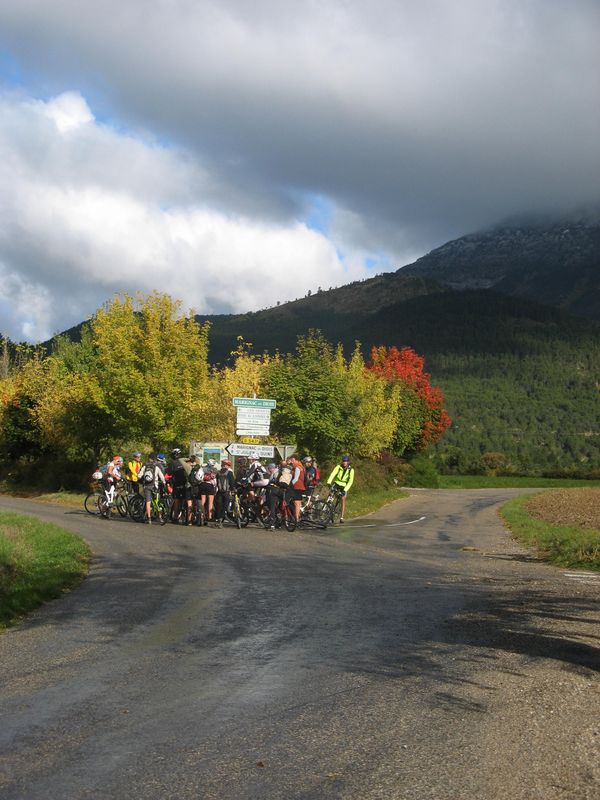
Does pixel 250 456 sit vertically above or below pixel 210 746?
above

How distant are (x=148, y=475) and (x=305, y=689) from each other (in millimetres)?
16866

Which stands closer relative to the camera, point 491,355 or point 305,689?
point 305,689

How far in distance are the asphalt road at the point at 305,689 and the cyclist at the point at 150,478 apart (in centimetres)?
997

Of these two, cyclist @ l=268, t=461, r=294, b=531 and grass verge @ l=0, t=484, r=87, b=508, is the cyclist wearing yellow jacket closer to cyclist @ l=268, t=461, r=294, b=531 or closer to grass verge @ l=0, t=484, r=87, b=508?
cyclist @ l=268, t=461, r=294, b=531

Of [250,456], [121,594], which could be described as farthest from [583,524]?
[121,594]

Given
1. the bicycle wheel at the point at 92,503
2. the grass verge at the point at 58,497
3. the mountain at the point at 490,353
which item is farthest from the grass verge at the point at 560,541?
the mountain at the point at 490,353

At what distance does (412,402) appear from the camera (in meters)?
63.3

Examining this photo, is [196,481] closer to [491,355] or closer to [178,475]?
[178,475]

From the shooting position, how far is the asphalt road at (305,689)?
452cm

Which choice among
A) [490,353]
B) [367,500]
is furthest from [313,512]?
[490,353]

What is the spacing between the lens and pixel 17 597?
10.4 m

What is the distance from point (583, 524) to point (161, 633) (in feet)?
59.3

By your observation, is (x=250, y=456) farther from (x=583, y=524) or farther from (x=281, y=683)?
(x=281, y=683)

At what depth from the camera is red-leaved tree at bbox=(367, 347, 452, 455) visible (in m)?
62.1
